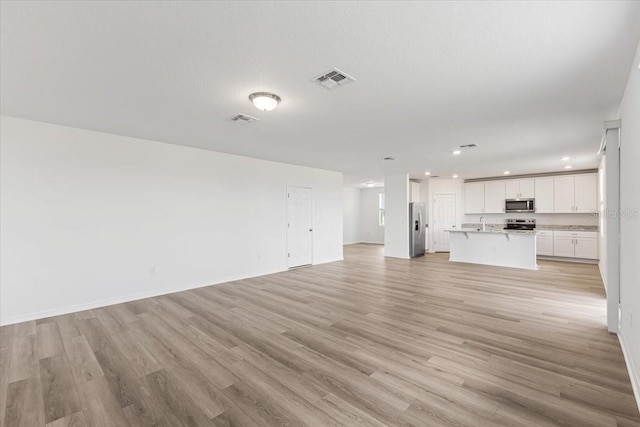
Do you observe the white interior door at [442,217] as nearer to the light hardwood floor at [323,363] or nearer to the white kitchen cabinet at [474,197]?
the white kitchen cabinet at [474,197]

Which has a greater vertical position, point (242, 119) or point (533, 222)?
point (242, 119)

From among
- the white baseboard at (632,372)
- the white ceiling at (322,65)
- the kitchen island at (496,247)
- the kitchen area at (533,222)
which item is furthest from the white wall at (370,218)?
the white baseboard at (632,372)

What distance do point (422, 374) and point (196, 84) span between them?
3.47 meters

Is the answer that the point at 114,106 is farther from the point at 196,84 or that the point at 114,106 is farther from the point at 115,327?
the point at 115,327

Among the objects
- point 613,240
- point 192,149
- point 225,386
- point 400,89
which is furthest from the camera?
point 192,149

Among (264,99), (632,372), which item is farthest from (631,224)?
(264,99)

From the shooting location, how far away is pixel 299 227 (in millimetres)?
7566

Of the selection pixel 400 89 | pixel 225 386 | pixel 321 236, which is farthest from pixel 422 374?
pixel 321 236

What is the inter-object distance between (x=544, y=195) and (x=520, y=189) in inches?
25.3

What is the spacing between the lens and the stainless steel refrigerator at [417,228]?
350 inches

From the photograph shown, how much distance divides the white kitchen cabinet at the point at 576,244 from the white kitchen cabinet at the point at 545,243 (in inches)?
3.7

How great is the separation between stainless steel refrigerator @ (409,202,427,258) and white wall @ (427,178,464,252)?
439 millimetres

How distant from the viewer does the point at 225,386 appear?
2297mm

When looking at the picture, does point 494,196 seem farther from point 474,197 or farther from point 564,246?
point 564,246
